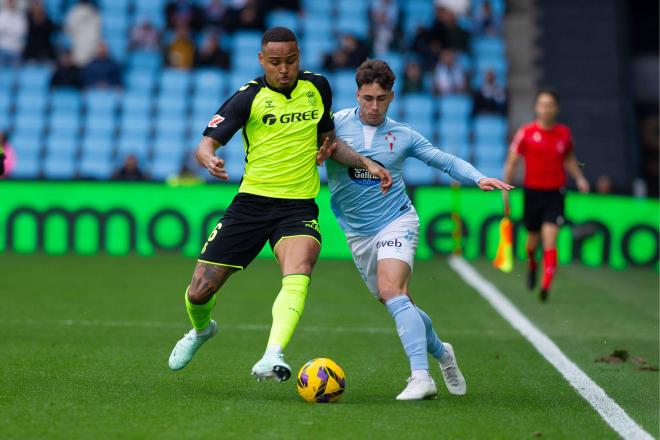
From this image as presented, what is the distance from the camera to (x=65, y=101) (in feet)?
80.3

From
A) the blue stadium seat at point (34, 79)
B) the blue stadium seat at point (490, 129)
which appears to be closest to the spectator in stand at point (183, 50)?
the blue stadium seat at point (34, 79)

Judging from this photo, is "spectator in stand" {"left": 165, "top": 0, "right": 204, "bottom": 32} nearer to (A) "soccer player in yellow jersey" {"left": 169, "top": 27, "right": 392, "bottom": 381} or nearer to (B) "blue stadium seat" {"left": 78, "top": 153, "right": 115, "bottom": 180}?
(B) "blue stadium seat" {"left": 78, "top": 153, "right": 115, "bottom": 180}

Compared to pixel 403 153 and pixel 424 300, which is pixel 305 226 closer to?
pixel 403 153

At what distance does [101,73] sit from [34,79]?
1.54m

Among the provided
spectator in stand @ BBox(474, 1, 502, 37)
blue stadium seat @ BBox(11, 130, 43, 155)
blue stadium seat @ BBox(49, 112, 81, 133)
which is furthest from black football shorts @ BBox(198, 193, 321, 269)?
spectator in stand @ BBox(474, 1, 502, 37)

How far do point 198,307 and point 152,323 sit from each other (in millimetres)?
3776

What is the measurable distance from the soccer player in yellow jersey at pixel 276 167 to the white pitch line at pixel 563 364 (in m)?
1.88

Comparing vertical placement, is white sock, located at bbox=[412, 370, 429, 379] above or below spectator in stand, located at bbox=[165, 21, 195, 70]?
below

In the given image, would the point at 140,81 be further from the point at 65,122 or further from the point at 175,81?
the point at 65,122

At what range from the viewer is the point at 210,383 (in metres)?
8.36

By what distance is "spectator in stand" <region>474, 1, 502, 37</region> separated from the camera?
25.3m

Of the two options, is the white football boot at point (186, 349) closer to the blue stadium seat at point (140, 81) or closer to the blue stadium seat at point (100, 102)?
the blue stadium seat at point (100, 102)

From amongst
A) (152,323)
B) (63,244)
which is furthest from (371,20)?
(152,323)

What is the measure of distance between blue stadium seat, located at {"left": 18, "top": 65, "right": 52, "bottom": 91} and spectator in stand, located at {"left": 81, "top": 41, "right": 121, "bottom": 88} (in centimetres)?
97
